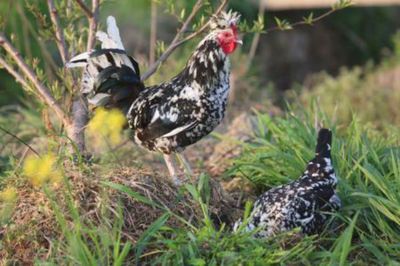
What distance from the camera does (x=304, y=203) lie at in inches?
184

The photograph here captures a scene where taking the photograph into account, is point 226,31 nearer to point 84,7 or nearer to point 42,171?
point 84,7

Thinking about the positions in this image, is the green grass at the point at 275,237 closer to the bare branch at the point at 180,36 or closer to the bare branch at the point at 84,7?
the bare branch at the point at 180,36

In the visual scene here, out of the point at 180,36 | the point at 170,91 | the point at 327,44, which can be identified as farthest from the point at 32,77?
the point at 327,44

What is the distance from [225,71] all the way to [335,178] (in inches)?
37.7

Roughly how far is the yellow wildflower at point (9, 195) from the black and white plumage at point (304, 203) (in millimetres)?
1245

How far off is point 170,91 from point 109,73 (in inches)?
17.2

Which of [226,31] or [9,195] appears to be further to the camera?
[226,31]

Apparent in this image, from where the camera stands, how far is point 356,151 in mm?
5566

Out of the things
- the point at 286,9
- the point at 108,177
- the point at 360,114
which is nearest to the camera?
the point at 108,177

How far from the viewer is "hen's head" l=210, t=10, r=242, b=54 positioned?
496 cm

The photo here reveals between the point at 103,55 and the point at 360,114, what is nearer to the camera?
the point at 103,55

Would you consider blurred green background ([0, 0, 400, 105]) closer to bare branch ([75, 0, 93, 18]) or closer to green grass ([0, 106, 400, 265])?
green grass ([0, 106, 400, 265])

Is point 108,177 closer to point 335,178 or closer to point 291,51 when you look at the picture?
point 335,178

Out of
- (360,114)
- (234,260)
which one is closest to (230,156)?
(234,260)
